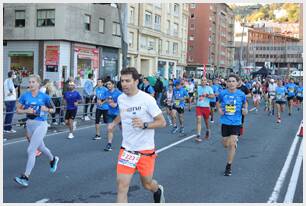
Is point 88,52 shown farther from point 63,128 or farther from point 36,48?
point 63,128

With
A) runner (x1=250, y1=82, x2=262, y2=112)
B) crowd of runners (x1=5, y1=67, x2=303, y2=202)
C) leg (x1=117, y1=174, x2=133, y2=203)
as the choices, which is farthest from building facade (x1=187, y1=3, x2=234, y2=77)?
leg (x1=117, y1=174, x2=133, y2=203)

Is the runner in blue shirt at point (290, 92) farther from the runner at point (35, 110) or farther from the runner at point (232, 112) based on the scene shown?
the runner at point (35, 110)

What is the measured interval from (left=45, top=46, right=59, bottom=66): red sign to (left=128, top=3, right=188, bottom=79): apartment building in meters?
11.3

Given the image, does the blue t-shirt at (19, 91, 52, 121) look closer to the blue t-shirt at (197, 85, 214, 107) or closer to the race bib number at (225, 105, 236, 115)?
the race bib number at (225, 105, 236, 115)

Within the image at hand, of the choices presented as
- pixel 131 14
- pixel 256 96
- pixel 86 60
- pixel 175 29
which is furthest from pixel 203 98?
pixel 175 29

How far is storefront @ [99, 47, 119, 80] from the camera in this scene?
141 ft

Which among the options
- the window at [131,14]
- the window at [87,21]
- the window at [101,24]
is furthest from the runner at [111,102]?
the window at [131,14]

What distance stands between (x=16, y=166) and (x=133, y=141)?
4.20 meters

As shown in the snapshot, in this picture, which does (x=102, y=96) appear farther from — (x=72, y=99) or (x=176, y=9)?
(x=176, y=9)

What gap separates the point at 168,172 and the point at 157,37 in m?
48.1

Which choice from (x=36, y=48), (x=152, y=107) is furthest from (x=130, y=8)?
(x=152, y=107)

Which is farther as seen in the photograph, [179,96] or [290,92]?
[290,92]

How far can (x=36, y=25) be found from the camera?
1486 inches

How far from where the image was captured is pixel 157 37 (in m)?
55.6
